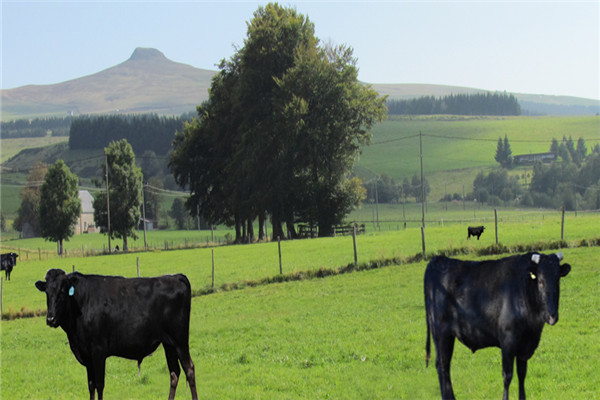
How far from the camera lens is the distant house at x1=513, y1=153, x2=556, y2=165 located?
624ft

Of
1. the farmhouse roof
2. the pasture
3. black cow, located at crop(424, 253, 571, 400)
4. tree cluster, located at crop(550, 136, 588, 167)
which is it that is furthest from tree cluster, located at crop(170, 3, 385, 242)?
tree cluster, located at crop(550, 136, 588, 167)

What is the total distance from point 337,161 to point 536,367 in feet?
174

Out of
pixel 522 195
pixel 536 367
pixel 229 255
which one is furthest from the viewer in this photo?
pixel 522 195

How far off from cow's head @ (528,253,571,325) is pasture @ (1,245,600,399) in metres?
4.25

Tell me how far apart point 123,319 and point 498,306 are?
4.65 metres

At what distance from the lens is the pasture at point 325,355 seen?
37.0 feet

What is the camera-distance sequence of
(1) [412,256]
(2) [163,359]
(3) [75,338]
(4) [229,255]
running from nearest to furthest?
(3) [75,338] < (2) [163,359] < (1) [412,256] < (4) [229,255]

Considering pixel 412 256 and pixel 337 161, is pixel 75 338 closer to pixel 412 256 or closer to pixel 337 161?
pixel 412 256

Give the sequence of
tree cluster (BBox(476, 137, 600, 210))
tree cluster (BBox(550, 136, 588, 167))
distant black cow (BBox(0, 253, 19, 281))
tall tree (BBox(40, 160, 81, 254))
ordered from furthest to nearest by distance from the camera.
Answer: tree cluster (BBox(550, 136, 588, 167)) → tree cluster (BBox(476, 137, 600, 210)) → tall tree (BBox(40, 160, 81, 254)) → distant black cow (BBox(0, 253, 19, 281))

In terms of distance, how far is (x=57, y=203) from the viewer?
88125 mm

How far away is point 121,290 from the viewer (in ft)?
27.8

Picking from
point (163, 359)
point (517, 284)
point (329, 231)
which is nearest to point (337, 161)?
point (329, 231)

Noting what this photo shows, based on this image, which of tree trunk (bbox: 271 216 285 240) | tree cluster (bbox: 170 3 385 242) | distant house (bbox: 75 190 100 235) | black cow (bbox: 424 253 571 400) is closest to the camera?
black cow (bbox: 424 253 571 400)

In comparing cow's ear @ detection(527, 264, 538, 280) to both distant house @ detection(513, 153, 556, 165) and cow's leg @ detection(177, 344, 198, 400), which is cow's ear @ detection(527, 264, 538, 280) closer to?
cow's leg @ detection(177, 344, 198, 400)
